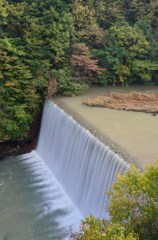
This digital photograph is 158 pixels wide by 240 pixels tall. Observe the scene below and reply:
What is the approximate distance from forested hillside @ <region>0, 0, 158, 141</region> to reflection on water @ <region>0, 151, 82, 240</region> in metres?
2.34

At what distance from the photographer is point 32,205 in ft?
48.5

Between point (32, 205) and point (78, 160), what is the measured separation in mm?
2471

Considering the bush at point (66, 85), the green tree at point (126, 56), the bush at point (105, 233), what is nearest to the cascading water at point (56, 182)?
the bush at point (66, 85)

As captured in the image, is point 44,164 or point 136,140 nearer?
point 136,140

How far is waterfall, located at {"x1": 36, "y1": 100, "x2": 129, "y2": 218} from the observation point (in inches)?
505

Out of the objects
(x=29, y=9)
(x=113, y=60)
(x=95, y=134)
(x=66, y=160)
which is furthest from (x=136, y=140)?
(x=29, y=9)

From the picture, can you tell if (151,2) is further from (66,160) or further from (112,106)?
(66,160)

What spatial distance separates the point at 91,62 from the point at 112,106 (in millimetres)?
3450

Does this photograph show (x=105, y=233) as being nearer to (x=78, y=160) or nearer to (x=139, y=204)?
(x=139, y=204)

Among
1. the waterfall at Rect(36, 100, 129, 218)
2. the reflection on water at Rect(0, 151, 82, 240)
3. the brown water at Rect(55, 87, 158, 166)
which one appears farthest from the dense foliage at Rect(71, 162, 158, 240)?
the reflection on water at Rect(0, 151, 82, 240)

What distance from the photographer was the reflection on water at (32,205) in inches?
520

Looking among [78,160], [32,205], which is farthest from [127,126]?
[32,205]

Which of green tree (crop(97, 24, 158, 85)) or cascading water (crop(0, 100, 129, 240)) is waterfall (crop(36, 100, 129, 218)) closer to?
cascading water (crop(0, 100, 129, 240))

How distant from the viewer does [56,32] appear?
20.0 metres
